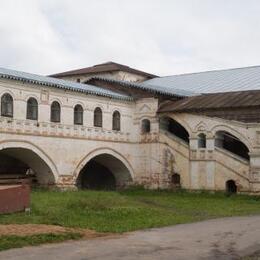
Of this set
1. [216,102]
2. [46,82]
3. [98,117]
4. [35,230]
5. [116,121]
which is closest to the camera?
[35,230]

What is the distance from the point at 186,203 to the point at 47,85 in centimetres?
857

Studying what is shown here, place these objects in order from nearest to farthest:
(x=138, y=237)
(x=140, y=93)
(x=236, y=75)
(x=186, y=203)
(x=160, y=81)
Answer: (x=138, y=237) < (x=186, y=203) < (x=140, y=93) < (x=236, y=75) < (x=160, y=81)

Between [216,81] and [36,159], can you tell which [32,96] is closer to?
[36,159]

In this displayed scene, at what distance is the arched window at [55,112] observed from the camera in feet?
90.5

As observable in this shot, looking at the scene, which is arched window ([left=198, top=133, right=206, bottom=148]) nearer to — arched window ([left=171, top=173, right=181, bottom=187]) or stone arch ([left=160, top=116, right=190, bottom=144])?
stone arch ([left=160, top=116, right=190, bottom=144])

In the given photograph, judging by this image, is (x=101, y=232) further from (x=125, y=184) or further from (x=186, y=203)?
(x=125, y=184)

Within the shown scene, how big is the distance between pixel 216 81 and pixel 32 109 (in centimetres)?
1483

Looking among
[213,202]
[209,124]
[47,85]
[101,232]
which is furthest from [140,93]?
[101,232]

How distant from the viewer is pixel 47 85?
27.0 m

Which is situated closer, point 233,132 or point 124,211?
point 124,211

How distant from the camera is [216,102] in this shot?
30406 mm

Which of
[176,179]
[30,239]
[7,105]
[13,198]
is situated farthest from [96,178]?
[30,239]

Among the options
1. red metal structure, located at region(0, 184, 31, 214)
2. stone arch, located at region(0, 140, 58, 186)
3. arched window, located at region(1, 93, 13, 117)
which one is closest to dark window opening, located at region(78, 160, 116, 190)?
stone arch, located at region(0, 140, 58, 186)

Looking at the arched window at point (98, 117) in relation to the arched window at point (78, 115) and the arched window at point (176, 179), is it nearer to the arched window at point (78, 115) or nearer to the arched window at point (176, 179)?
the arched window at point (78, 115)
